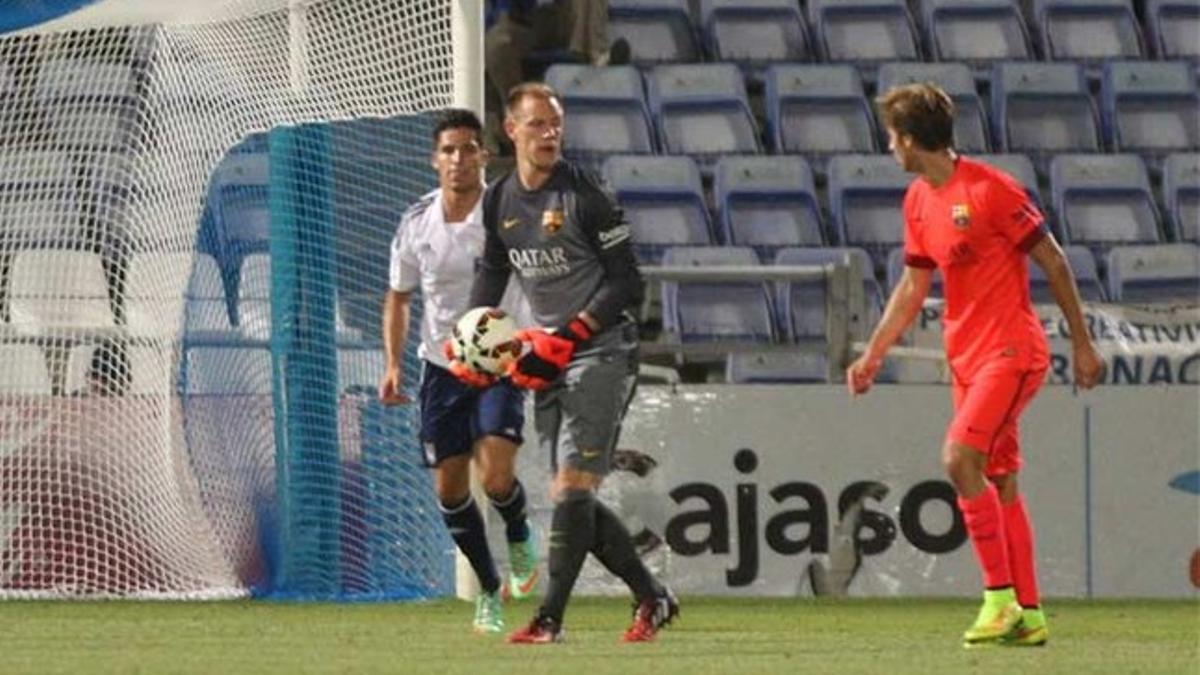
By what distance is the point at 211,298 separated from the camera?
1394 centimetres

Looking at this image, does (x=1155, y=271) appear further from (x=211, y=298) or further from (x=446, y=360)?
(x=446, y=360)

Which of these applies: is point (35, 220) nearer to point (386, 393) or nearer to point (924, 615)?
point (386, 393)

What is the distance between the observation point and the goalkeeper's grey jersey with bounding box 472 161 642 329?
9852 millimetres

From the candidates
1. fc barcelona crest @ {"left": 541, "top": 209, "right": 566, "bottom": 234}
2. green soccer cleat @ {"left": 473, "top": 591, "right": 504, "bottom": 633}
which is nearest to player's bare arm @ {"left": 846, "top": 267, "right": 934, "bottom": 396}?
fc barcelona crest @ {"left": 541, "top": 209, "right": 566, "bottom": 234}

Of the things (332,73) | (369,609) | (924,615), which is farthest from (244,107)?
(924,615)

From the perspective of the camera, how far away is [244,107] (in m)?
13.6

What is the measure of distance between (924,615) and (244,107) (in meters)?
3.72

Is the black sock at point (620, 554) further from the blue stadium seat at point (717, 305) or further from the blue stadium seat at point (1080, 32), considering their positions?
the blue stadium seat at point (1080, 32)

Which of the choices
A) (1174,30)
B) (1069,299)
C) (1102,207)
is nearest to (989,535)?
(1069,299)

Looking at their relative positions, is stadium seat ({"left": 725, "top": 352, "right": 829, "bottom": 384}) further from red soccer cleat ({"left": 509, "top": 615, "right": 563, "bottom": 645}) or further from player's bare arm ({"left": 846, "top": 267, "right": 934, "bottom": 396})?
red soccer cleat ({"left": 509, "top": 615, "right": 563, "bottom": 645})

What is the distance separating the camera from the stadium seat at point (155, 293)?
13445 mm

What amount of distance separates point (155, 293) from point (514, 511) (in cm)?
250

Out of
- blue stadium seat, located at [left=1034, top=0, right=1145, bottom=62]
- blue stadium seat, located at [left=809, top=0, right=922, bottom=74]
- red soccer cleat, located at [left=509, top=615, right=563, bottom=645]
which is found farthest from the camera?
blue stadium seat, located at [left=1034, top=0, right=1145, bottom=62]

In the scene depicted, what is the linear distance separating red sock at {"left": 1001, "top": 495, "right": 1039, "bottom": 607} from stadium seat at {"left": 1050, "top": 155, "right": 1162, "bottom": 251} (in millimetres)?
8199
